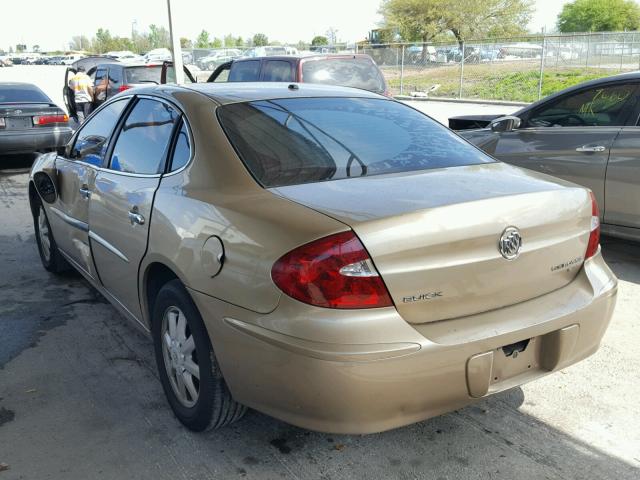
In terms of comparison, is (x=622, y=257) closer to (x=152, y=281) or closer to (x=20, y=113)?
(x=152, y=281)

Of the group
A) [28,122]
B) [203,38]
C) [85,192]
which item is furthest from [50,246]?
[203,38]

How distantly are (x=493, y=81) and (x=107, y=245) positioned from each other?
23894 millimetres

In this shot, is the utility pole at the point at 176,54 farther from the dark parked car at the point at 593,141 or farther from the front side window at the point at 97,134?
the front side window at the point at 97,134

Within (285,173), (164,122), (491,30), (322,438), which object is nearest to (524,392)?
(322,438)

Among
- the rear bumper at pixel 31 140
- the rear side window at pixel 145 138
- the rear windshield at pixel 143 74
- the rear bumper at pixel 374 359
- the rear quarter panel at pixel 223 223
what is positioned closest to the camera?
the rear bumper at pixel 374 359

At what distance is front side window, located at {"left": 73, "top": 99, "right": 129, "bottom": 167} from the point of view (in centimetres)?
423

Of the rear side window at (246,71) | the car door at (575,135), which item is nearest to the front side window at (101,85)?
the rear side window at (246,71)

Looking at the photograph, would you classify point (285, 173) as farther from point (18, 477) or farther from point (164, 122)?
point (18, 477)

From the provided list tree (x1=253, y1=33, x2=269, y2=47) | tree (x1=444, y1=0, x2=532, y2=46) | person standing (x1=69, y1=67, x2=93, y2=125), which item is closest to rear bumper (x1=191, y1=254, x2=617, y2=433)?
Answer: person standing (x1=69, y1=67, x2=93, y2=125)

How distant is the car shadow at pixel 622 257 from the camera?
17.6 ft

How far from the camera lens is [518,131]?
616cm

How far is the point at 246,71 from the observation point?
11305mm

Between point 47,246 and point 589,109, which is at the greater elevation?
point 589,109

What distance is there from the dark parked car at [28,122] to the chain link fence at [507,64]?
16.2 meters
